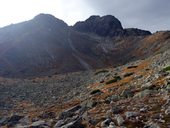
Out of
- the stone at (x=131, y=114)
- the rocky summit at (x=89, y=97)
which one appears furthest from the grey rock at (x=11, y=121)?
the stone at (x=131, y=114)

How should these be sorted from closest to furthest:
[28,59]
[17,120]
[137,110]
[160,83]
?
[137,110] < [160,83] < [17,120] < [28,59]

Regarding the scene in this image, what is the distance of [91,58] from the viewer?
184375 mm

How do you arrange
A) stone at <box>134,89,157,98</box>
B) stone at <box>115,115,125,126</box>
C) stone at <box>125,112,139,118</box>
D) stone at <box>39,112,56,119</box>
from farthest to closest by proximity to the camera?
stone at <box>39,112,56,119</box> → stone at <box>134,89,157,98</box> → stone at <box>125,112,139,118</box> → stone at <box>115,115,125,126</box>

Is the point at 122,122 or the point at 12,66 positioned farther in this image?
the point at 12,66

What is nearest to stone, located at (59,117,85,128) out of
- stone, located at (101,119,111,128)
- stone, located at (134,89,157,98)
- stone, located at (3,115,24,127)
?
stone, located at (101,119,111,128)

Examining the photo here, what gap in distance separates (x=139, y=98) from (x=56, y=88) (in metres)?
44.6

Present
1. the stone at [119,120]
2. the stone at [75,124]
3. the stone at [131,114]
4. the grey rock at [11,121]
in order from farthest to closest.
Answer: the grey rock at [11,121]
the stone at [75,124]
the stone at [131,114]
the stone at [119,120]

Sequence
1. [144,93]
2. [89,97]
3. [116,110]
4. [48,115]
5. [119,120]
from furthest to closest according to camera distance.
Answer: [89,97] → [48,115] → [144,93] → [116,110] → [119,120]

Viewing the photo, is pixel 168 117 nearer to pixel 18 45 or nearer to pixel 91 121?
pixel 91 121

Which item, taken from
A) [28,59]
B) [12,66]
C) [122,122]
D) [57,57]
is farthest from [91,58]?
[122,122]

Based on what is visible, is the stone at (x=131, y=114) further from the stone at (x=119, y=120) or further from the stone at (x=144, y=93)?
the stone at (x=144, y=93)

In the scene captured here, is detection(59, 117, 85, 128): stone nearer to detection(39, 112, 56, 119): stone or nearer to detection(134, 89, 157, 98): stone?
detection(134, 89, 157, 98): stone

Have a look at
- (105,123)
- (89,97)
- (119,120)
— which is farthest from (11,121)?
(119,120)

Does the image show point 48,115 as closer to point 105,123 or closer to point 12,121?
point 12,121
